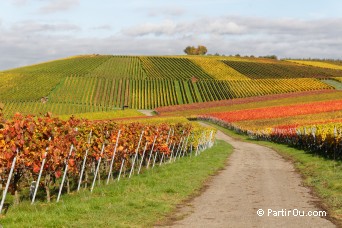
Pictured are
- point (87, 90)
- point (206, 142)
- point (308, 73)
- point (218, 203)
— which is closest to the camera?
point (218, 203)

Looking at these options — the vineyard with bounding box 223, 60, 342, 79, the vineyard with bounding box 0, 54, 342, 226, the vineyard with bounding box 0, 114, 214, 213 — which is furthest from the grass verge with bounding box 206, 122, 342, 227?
the vineyard with bounding box 223, 60, 342, 79

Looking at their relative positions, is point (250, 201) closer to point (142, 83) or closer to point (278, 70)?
point (142, 83)

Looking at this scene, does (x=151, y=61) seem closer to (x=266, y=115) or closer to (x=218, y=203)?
(x=266, y=115)

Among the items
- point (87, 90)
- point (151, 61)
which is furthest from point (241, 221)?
point (151, 61)

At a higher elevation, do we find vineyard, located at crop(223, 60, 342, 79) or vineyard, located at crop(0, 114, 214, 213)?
vineyard, located at crop(223, 60, 342, 79)

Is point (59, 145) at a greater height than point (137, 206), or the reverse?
point (59, 145)

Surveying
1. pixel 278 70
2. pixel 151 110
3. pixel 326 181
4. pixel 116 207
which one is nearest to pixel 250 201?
pixel 116 207

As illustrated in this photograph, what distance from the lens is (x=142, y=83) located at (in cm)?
12962

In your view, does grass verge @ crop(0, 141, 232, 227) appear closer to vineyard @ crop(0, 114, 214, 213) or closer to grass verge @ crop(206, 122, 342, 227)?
vineyard @ crop(0, 114, 214, 213)

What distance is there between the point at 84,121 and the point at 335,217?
14268 millimetres

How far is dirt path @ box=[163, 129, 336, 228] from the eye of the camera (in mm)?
13844

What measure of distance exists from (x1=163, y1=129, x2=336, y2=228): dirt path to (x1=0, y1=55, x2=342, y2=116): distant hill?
78.3 meters

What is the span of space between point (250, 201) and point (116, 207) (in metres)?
4.88

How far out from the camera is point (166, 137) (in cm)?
3462
